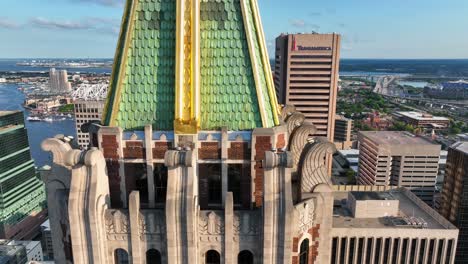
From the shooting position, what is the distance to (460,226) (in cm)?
8638

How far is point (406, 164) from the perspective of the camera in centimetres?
11900

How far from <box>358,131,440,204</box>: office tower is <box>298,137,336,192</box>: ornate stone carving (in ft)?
375

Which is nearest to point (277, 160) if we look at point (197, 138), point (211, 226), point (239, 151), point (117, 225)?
point (239, 151)

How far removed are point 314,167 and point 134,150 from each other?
943 cm

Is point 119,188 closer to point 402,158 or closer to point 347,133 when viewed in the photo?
point 402,158

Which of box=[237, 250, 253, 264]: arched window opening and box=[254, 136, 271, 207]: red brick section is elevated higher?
box=[254, 136, 271, 207]: red brick section

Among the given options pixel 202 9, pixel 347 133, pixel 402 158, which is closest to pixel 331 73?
pixel 402 158

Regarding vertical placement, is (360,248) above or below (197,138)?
below

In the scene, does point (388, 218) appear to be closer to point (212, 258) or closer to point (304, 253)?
Answer: point (304, 253)

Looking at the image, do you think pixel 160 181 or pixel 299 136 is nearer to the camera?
pixel 160 181

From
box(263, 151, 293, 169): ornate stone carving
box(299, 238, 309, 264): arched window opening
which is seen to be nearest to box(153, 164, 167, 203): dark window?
box(263, 151, 293, 169): ornate stone carving

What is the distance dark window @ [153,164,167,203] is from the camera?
16844 millimetres

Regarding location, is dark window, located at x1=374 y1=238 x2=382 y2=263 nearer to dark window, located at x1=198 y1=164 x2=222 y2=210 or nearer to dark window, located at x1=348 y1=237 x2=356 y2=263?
dark window, located at x1=348 y1=237 x2=356 y2=263

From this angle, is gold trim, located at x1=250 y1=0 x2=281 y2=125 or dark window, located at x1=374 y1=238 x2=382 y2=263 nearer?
gold trim, located at x1=250 y1=0 x2=281 y2=125
